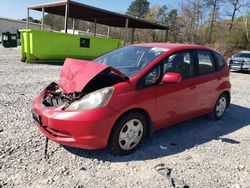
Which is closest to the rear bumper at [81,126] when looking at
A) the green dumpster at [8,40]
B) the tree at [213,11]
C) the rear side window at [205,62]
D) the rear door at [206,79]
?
the rear door at [206,79]

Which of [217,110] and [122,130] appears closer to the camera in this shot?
[122,130]

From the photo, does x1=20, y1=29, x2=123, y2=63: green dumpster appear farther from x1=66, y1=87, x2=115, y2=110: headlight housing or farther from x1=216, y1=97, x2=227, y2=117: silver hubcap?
x1=66, y1=87, x2=115, y2=110: headlight housing

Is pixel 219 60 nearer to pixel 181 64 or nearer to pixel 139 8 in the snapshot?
pixel 181 64

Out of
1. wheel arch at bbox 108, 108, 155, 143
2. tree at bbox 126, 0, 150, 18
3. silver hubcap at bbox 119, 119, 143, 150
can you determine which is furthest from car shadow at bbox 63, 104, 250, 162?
tree at bbox 126, 0, 150, 18

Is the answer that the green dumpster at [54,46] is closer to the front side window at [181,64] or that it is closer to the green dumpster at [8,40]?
the front side window at [181,64]

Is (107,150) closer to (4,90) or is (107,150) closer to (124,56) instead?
(124,56)

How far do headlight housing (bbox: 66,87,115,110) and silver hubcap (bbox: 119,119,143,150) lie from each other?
496 millimetres

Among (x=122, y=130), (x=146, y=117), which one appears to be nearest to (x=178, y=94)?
(x=146, y=117)

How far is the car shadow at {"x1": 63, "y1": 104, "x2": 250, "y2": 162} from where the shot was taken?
3871 millimetres

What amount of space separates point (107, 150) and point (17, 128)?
1.66 m

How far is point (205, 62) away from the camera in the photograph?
532cm

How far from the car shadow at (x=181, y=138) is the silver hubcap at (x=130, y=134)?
153mm

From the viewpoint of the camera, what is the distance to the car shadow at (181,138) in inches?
152

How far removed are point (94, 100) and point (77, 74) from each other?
643mm
